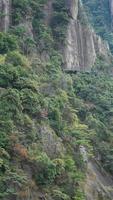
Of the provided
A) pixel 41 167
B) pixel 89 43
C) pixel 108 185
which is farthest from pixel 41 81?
pixel 89 43

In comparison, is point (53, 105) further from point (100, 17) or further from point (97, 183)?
point (100, 17)

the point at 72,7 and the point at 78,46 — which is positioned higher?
the point at 72,7

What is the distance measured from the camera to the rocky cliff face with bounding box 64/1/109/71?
49656mm

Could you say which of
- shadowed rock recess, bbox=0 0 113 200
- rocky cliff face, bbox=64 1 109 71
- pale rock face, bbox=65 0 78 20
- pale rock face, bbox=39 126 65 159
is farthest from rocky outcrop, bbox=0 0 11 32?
pale rock face, bbox=39 126 65 159

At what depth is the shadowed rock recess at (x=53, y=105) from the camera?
92.2 ft

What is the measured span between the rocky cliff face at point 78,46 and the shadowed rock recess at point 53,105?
0.30 feet

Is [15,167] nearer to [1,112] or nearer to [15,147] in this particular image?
[15,147]

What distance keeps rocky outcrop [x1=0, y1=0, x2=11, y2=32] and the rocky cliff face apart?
6491 mm

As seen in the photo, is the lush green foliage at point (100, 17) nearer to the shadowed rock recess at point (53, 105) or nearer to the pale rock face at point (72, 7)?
the shadowed rock recess at point (53, 105)

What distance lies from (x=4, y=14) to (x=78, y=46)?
9.81 m

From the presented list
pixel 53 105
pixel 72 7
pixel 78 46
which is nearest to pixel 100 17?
pixel 72 7

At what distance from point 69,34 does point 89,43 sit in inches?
132

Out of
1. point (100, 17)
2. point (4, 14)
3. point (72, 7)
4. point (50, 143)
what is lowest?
point (50, 143)

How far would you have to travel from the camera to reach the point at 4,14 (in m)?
44.4
